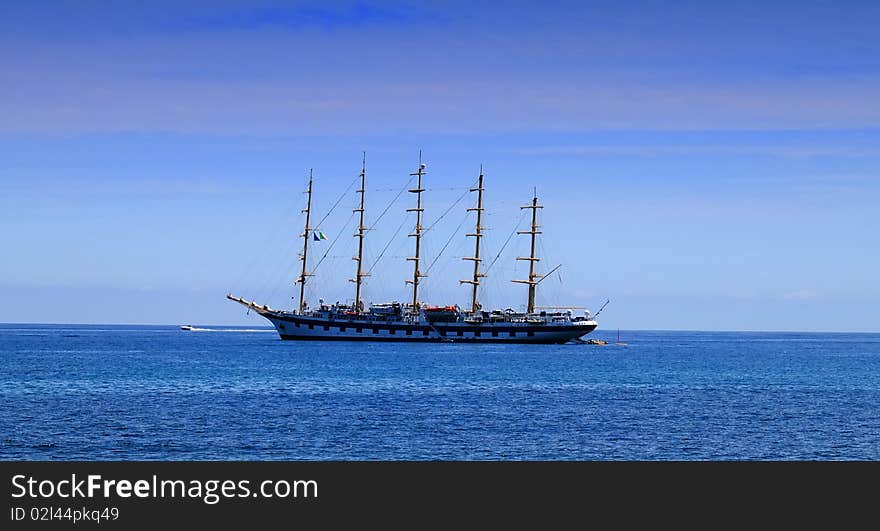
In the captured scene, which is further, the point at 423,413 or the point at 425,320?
the point at 425,320

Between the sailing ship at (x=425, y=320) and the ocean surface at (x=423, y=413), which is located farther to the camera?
the sailing ship at (x=425, y=320)

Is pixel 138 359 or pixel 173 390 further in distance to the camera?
pixel 138 359

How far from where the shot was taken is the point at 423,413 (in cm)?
6438

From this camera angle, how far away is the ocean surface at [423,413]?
4925 centimetres

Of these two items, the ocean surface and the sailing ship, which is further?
the sailing ship

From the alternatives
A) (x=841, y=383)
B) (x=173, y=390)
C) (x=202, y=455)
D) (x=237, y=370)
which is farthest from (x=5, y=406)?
(x=841, y=383)

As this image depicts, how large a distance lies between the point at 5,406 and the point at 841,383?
74936 millimetres

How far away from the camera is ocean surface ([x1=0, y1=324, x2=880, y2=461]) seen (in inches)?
1939

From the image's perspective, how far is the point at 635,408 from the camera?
70.0 metres
